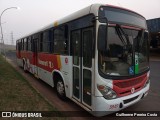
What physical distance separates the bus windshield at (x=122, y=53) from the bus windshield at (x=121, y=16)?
0.70 feet

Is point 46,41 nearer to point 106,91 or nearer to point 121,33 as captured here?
point 121,33

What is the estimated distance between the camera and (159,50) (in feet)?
133

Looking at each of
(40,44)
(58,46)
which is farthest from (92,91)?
(40,44)

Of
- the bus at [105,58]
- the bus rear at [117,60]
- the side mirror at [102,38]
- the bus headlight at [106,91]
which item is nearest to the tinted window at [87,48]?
the bus at [105,58]

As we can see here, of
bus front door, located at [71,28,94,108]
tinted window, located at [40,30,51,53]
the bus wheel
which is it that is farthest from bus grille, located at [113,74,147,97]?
tinted window, located at [40,30,51,53]

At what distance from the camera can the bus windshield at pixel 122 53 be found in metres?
4.60

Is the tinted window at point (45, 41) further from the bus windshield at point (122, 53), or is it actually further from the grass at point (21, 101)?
the bus windshield at point (122, 53)

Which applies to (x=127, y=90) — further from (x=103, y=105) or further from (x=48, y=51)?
(x=48, y=51)

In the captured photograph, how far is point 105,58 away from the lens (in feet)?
15.1

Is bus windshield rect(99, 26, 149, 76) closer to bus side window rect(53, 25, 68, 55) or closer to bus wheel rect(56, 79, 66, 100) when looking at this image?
bus side window rect(53, 25, 68, 55)

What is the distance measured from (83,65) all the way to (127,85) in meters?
1.25

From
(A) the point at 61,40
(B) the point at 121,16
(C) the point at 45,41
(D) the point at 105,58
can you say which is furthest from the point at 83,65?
(C) the point at 45,41

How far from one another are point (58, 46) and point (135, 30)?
2899mm

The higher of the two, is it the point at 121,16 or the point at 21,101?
the point at 121,16
